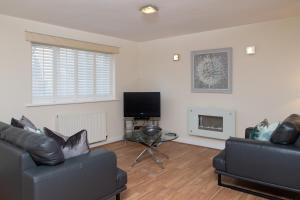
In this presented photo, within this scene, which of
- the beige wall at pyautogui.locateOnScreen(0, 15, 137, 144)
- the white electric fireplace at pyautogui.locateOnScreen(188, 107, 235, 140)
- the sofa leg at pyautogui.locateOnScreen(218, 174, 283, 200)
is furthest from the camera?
the white electric fireplace at pyautogui.locateOnScreen(188, 107, 235, 140)

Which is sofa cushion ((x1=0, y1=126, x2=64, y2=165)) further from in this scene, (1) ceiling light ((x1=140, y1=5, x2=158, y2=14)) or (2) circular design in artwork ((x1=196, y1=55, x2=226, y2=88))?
(2) circular design in artwork ((x1=196, y1=55, x2=226, y2=88))

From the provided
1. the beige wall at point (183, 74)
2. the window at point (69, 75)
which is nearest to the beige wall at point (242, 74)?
the beige wall at point (183, 74)

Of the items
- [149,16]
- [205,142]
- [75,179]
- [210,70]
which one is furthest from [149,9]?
[205,142]

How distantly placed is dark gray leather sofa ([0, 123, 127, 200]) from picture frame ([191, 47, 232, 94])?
277 cm

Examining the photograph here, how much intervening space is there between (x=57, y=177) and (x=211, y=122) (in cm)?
330

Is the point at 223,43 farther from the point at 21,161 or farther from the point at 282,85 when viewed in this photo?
the point at 21,161

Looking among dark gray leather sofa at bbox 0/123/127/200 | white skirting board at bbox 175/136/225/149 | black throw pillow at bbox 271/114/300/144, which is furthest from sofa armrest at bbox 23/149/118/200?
white skirting board at bbox 175/136/225/149

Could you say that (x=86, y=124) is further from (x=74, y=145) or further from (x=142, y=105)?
(x=74, y=145)

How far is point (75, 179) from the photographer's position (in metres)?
1.87

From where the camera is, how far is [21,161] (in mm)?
1780

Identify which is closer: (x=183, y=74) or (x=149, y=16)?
(x=149, y=16)

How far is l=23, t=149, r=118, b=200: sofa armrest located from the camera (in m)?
1.68

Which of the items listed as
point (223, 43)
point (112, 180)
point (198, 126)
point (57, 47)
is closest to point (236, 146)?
point (112, 180)

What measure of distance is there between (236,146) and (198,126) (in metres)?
2.02
